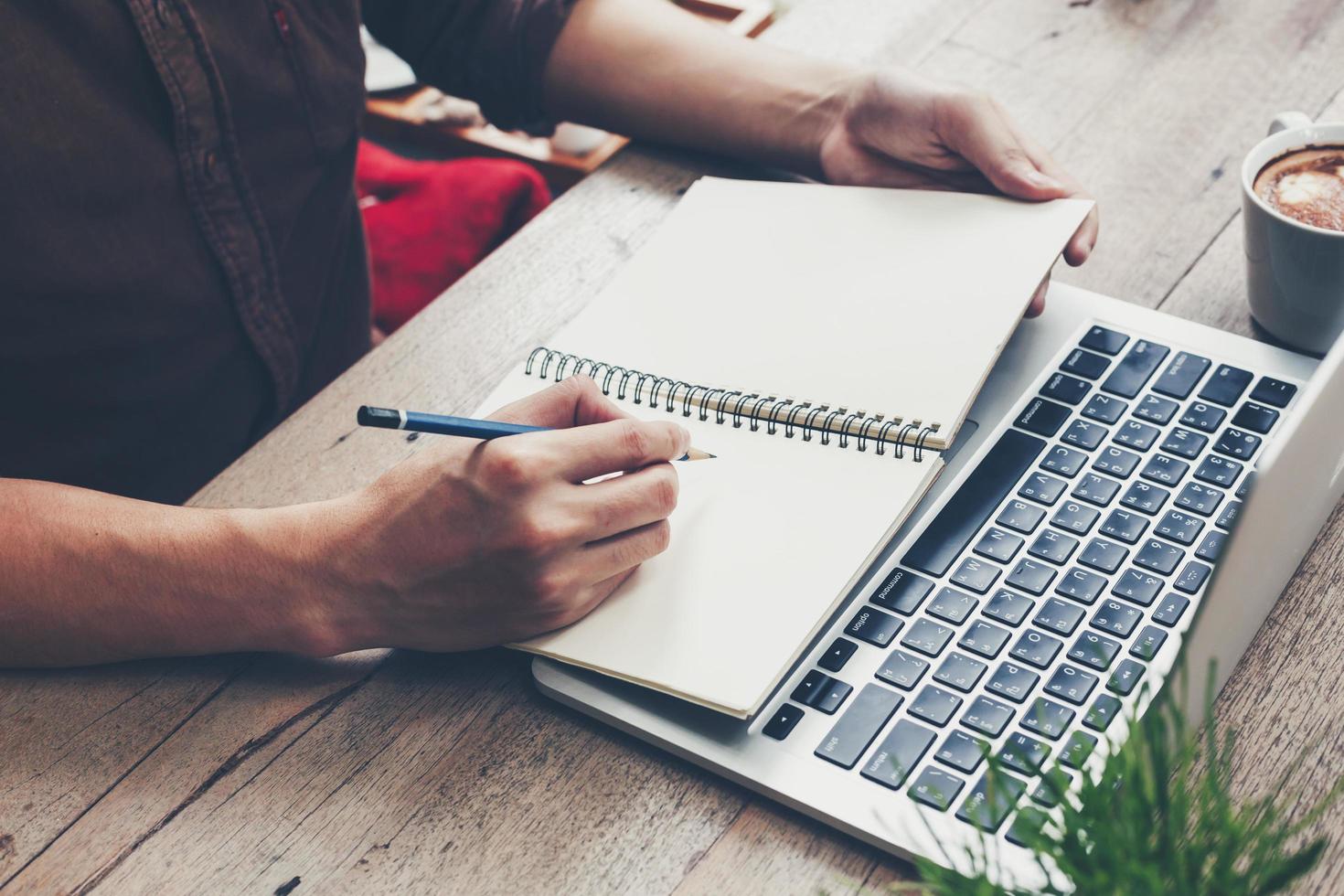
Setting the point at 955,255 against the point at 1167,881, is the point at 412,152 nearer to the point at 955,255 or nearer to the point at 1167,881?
the point at 955,255

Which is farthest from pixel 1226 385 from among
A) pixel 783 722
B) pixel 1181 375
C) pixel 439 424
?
pixel 439 424

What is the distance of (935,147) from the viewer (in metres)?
0.82

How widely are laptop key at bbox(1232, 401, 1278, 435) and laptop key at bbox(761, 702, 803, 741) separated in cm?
32

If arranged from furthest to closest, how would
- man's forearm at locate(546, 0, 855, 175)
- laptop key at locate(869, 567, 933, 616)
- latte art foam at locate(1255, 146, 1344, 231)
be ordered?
man's forearm at locate(546, 0, 855, 175), latte art foam at locate(1255, 146, 1344, 231), laptop key at locate(869, 567, 933, 616)

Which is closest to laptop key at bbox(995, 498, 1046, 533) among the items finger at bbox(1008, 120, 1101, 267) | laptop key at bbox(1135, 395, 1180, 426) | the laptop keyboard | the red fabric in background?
the laptop keyboard

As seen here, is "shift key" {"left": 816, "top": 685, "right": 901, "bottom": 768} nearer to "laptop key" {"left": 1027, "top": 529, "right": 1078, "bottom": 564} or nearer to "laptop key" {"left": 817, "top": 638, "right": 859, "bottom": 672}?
"laptop key" {"left": 817, "top": 638, "right": 859, "bottom": 672}

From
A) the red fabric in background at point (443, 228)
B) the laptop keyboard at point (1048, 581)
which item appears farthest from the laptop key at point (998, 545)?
the red fabric in background at point (443, 228)

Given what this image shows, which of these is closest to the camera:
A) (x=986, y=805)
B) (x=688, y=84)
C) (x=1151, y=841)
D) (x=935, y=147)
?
(x=1151, y=841)

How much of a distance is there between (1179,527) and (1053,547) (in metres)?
0.07

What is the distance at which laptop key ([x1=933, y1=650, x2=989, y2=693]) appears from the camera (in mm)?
557

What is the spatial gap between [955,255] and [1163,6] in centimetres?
49

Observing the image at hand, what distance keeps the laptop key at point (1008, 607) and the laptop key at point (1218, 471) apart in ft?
0.45

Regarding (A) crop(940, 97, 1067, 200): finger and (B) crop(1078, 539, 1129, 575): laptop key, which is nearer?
(B) crop(1078, 539, 1129, 575): laptop key

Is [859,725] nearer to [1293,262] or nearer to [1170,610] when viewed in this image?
[1170,610]
